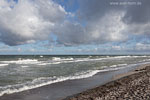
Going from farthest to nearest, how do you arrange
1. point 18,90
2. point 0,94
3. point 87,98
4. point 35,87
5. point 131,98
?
point 35,87 → point 18,90 → point 0,94 → point 87,98 → point 131,98

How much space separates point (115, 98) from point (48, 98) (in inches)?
146

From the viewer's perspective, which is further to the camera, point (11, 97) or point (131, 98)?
point (11, 97)

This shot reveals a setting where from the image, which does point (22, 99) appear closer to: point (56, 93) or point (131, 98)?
point (56, 93)

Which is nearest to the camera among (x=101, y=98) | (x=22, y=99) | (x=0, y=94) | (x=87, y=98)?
(x=101, y=98)

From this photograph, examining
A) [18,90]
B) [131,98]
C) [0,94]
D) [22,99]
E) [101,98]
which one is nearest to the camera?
[131,98]

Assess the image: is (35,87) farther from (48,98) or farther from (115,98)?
(115,98)

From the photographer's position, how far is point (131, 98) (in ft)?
22.1

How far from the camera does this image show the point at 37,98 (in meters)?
8.73

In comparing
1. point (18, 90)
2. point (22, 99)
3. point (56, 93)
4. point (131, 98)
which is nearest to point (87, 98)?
point (131, 98)

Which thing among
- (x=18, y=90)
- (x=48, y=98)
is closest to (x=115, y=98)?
(x=48, y=98)

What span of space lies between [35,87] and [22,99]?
2750mm

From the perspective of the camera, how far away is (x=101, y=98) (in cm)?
726

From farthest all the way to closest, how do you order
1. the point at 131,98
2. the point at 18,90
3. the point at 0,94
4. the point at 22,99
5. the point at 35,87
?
the point at 35,87
the point at 18,90
the point at 0,94
the point at 22,99
the point at 131,98

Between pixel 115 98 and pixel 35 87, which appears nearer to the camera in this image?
pixel 115 98
